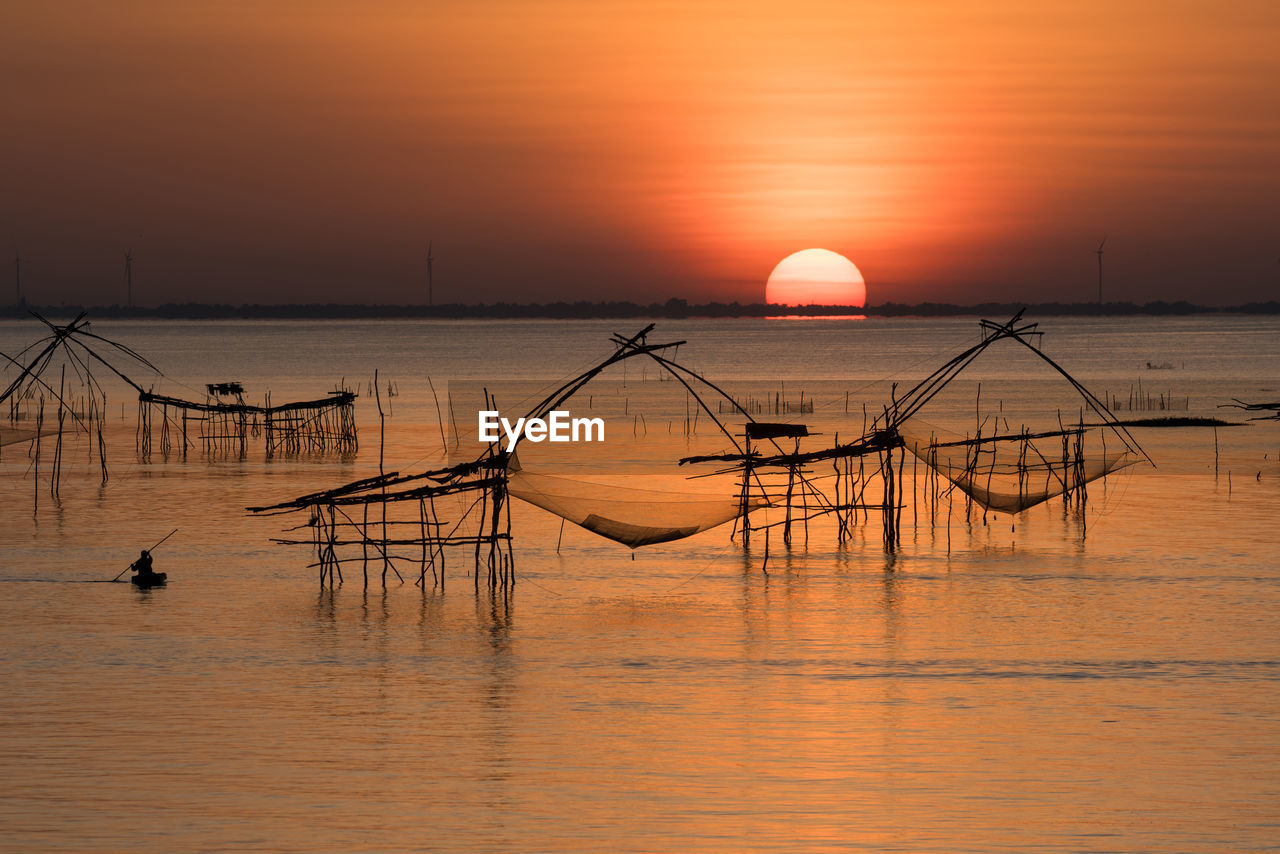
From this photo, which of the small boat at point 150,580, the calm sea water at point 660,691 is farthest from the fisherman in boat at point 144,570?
the calm sea water at point 660,691

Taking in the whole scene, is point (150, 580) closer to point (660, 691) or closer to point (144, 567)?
point (144, 567)

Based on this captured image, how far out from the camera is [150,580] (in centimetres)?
1370

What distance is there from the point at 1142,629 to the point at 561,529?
7665mm

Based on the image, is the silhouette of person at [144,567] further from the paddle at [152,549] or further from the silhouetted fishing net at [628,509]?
the silhouetted fishing net at [628,509]

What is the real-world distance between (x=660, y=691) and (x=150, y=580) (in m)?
6.18

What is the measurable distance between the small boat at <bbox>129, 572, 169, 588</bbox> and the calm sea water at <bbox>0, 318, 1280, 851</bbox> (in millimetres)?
142

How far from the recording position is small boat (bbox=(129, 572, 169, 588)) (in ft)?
44.8

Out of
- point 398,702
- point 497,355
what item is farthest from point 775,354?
point 398,702

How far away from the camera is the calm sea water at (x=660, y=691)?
7355 millimetres

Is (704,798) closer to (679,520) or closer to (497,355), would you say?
(679,520)

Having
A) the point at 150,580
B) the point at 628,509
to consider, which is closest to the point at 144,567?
the point at 150,580

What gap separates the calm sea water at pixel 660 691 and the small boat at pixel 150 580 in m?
0.14

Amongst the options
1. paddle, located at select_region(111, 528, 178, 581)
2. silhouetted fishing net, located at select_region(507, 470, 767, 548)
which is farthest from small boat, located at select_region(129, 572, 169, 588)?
silhouetted fishing net, located at select_region(507, 470, 767, 548)

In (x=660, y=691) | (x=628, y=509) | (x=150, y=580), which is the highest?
(x=628, y=509)
